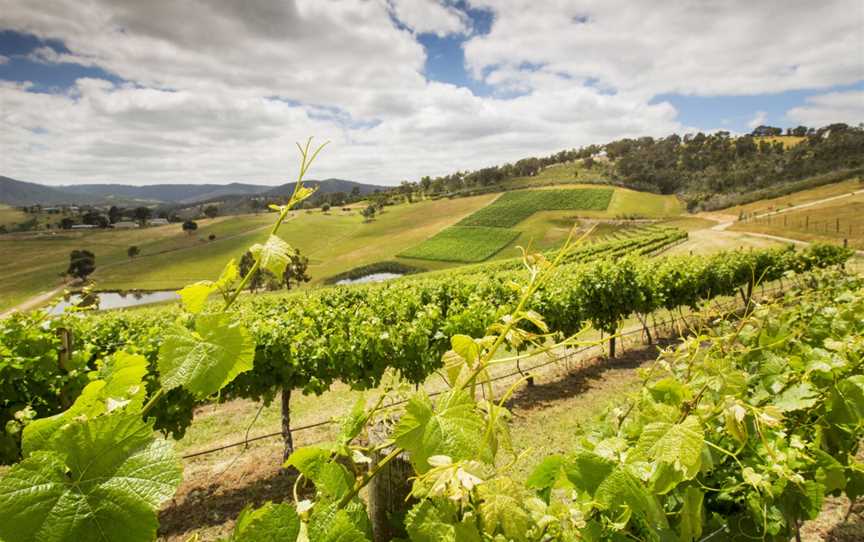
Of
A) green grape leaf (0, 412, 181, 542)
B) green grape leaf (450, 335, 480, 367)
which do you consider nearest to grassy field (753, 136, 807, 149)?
green grape leaf (450, 335, 480, 367)

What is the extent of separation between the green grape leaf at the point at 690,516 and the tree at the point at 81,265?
4650 inches

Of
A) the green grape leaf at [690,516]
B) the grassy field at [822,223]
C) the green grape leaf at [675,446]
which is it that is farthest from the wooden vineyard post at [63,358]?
the grassy field at [822,223]

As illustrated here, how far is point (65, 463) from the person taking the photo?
0.65 metres

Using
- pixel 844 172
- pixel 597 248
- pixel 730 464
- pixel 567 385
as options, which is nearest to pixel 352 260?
pixel 597 248

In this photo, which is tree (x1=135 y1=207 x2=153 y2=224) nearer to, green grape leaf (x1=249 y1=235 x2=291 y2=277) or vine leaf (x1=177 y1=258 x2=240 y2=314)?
vine leaf (x1=177 y1=258 x2=240 y2=314)

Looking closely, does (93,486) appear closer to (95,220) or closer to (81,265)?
(81,265)

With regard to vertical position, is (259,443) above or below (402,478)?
below

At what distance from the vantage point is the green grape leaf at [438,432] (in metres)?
0.85

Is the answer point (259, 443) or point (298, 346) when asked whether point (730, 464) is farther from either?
point (259, 443)

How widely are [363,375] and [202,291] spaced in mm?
7684

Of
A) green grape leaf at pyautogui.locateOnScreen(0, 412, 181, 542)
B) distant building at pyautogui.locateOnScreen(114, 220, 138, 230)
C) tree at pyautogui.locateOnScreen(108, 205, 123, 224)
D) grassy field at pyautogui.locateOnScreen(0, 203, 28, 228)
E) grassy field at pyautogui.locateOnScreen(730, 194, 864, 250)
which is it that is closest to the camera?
green grape leaf at pyautogui.locateOnScreen(0, 412, 181, 542)

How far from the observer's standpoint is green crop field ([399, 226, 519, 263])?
77.2 meters

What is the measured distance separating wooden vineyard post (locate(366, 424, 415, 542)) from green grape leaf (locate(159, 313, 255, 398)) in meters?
0.61

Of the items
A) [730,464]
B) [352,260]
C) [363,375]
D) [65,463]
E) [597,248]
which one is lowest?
[352,260]
